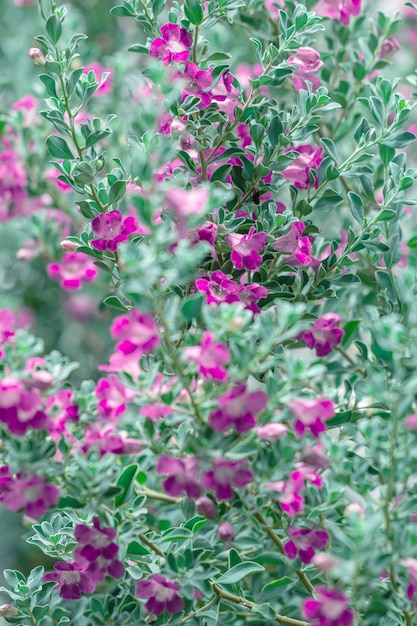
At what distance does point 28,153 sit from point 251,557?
2.65 feet

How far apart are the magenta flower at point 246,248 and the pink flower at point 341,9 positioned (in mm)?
438

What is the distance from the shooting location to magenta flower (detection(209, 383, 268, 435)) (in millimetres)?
711

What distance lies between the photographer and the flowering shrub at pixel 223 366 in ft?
2.40

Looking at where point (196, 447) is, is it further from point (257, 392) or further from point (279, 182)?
point (279, 182)

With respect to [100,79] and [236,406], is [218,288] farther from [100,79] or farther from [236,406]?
[100,79]

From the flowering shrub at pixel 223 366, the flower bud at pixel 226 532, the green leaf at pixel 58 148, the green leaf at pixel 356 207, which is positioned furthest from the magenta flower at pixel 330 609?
the green leaf at pixel 58 148

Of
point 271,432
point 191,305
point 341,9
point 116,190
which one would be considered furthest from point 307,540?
point 341,9

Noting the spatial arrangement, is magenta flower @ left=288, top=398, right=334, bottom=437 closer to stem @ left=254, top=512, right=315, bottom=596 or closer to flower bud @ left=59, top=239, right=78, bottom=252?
stem @ left=254, top=512, right=315, bottom=596

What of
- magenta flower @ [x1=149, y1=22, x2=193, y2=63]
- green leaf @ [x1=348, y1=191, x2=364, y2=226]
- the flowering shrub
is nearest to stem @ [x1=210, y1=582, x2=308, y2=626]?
the flowering shrub

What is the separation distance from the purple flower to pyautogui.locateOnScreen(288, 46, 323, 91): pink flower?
1.83 feet

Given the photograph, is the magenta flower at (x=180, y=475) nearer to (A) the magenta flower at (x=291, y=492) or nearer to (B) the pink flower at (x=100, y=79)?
(A) the magenta flower at (x=291, y=492)

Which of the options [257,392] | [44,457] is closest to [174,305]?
[257,392]

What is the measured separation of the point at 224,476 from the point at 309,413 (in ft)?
0.30

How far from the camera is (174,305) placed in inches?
28.7
